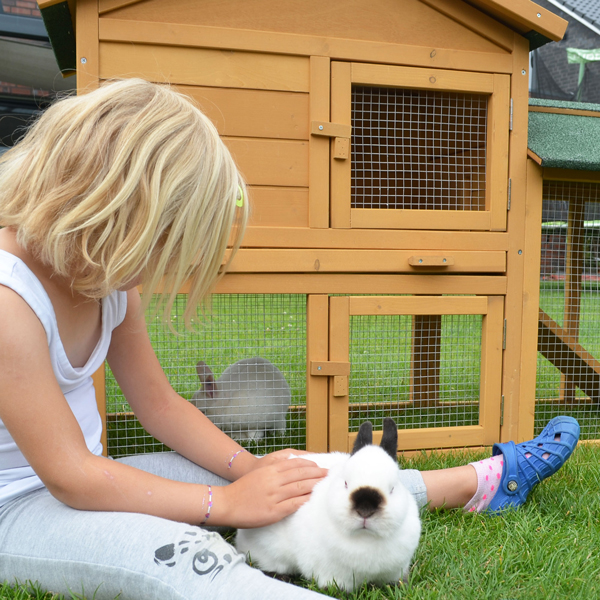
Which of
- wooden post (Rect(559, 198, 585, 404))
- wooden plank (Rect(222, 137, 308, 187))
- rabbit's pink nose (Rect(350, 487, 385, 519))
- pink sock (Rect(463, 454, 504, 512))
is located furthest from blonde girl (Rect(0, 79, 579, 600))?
wooden post (Rect(559, 198, 585, 404))

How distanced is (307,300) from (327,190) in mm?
295

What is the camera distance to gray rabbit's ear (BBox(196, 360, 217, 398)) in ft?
5.79

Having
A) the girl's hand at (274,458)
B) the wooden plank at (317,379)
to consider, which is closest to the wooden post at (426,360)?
the wooden plank at (317,379)

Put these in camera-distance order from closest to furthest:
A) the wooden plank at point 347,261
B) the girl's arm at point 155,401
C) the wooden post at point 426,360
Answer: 1. the girl's arm at point 155,401
2. the wooden plank at point 347,261
3. the wooden post at point 426,360

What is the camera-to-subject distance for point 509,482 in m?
1.19

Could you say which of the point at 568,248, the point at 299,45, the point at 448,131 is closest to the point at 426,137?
the point at 448,131

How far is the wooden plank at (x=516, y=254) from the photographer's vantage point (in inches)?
61.7

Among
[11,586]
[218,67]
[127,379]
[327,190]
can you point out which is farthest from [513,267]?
[11,586]

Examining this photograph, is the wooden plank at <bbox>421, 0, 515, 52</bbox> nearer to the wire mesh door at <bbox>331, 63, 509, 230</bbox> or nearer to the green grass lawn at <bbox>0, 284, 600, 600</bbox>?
the wire mesh door at <bbox>331, 63, 509, 230</bbox>

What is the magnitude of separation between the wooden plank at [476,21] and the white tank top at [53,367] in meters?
1.14

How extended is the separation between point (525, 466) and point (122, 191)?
989mm

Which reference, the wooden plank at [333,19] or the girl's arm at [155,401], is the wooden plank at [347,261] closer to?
the girl's arm at [155,401]

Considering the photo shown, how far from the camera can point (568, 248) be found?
2.03 m

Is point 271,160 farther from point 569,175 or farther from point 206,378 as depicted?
point 569,175
